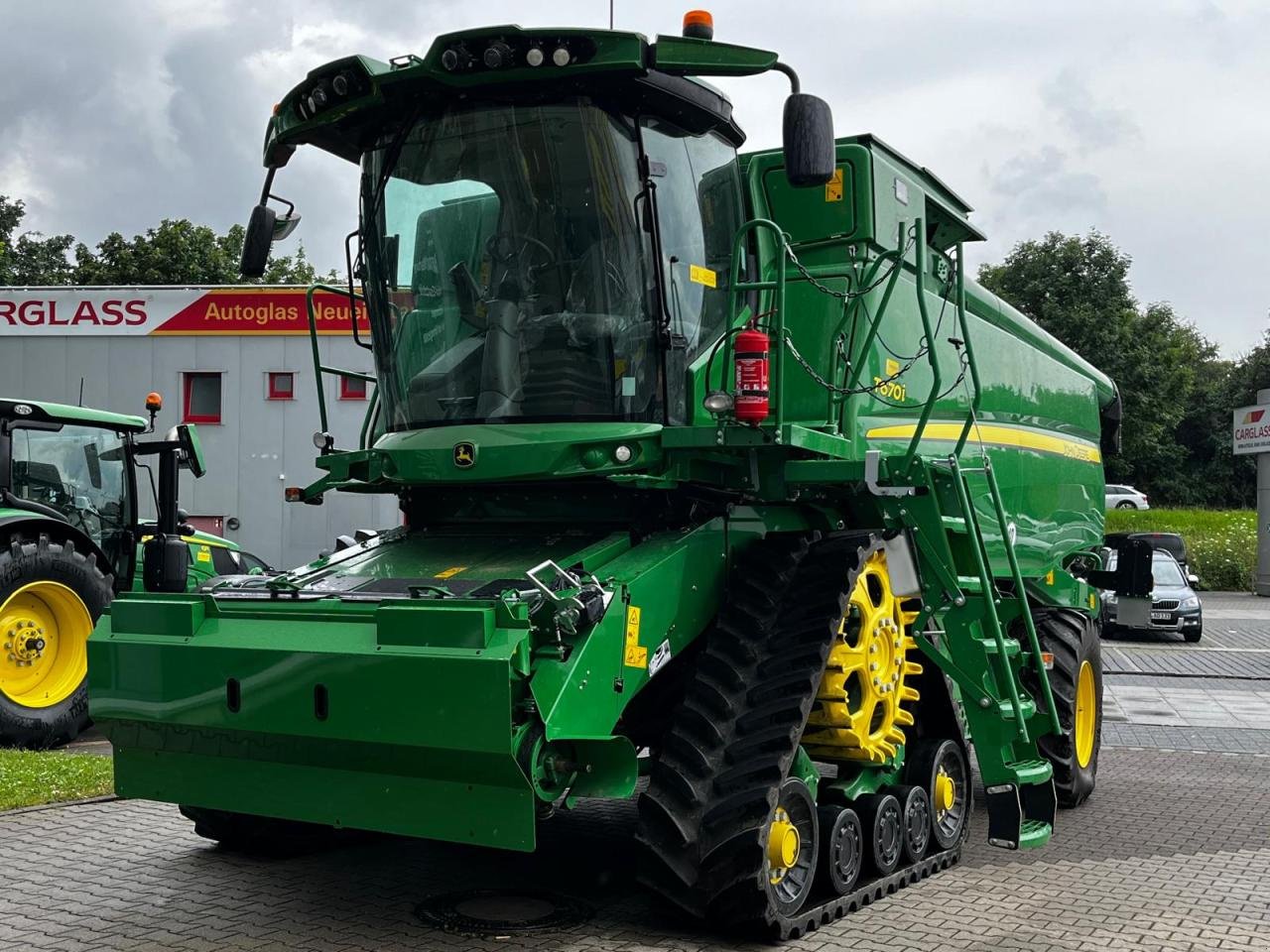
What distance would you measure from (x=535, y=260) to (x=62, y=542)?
6.80 meters

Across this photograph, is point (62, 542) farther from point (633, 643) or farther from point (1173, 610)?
point (1173, 610)

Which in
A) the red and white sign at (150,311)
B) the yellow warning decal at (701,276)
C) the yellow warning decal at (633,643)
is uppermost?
the red and white sign at (150,311)

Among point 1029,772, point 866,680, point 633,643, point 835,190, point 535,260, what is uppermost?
point 835,190

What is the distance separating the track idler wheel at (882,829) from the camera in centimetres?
661

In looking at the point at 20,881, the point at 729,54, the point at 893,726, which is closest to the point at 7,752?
the point at 20,881

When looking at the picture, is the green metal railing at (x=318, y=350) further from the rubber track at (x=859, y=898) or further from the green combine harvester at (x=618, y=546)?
the rubber track at (x=859, y=898)

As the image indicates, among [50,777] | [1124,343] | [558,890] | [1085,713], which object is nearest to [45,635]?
[50,777]

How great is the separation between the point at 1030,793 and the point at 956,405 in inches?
96.3

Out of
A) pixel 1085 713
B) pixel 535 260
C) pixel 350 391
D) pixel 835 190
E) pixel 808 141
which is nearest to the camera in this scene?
pixel 808 141

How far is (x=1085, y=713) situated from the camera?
1020 cm

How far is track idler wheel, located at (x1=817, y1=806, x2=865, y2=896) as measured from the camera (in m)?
6.24

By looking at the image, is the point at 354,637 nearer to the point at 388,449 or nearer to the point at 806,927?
the point at 388,449

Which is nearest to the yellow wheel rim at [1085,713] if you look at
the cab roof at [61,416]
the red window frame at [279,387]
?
the cab roof at [61,416]

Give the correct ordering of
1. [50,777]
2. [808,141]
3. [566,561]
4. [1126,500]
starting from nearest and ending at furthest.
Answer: [808,141] → [566,561] → [50,777] → [1126,500]
